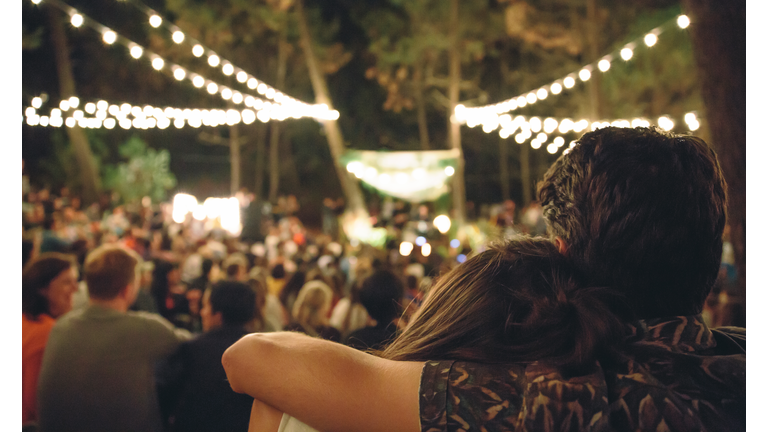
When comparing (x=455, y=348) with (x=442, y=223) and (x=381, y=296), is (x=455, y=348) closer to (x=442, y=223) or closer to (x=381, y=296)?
(x=381, y=296)

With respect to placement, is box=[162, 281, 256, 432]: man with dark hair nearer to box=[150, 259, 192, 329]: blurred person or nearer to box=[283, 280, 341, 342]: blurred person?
box=[283, 280, 341, 342]: blurred person

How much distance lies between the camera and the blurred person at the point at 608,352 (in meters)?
0.73

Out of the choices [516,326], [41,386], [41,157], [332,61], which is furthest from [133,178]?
[516,326]

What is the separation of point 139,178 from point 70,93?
5116 millimetres

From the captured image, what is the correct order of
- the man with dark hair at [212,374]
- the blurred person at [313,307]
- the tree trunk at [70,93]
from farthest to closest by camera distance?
the tree trunk at [70,93], the blurred person at [313,307], the man with dark hair at [212,374]

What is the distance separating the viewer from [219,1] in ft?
59.0

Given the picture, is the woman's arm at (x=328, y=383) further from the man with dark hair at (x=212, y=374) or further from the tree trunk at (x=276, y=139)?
the tree trunk at (x=276, y=139)

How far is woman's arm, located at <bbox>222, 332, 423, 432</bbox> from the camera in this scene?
77 centimetres

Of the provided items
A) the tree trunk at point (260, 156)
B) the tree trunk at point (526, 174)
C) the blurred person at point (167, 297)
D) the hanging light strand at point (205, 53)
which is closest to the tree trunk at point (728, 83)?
the blurred person at point (167, 297)

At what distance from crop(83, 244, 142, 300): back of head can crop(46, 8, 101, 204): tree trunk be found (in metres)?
15.7

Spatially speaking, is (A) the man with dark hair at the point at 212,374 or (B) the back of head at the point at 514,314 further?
(A) the man with dark hair at the point at 212,374

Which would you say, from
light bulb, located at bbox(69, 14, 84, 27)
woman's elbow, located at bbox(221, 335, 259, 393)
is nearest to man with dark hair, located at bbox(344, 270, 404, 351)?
woman's elbow, located at bbox(221, 335, 259, 393)

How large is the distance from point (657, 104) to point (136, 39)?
742 inches

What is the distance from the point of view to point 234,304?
9.45 feet
